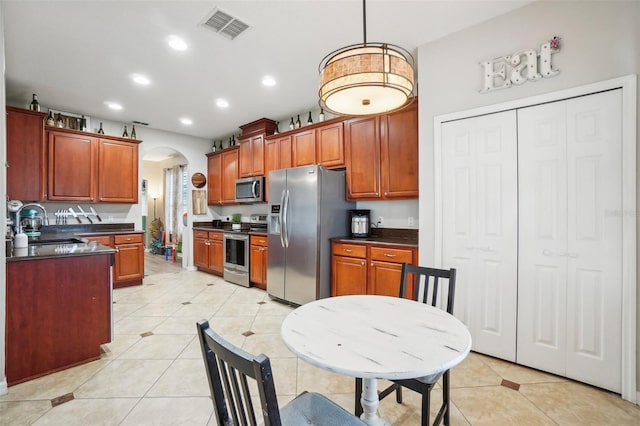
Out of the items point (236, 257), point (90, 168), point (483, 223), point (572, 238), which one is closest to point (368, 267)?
point (483, 223)

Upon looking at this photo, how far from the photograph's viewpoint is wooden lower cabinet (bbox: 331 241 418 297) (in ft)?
10.1

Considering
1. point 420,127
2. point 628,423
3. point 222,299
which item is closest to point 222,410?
point 628,423

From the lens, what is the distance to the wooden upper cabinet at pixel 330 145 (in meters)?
3.88

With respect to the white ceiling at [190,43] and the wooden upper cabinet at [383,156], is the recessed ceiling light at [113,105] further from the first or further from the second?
the wooden upper cabinet at [383,156]

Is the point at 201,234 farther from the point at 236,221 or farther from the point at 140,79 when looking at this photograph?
the point at 140,79

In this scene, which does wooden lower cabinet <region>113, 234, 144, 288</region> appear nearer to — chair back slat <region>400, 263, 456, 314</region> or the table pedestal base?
chair back slat <region>400, 263, 456, 314</region>

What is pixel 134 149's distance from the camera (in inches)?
200

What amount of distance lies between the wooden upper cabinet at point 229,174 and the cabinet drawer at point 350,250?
9.39 ft

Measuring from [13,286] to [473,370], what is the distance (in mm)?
3391

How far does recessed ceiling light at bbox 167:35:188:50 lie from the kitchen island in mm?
1984

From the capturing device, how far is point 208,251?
5602mm

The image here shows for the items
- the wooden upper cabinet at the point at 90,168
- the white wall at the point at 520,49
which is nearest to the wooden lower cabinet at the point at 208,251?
the wooden upper cabinet at the point at 90,168

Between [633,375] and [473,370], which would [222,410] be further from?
[633,375]

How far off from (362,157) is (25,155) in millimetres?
4464
